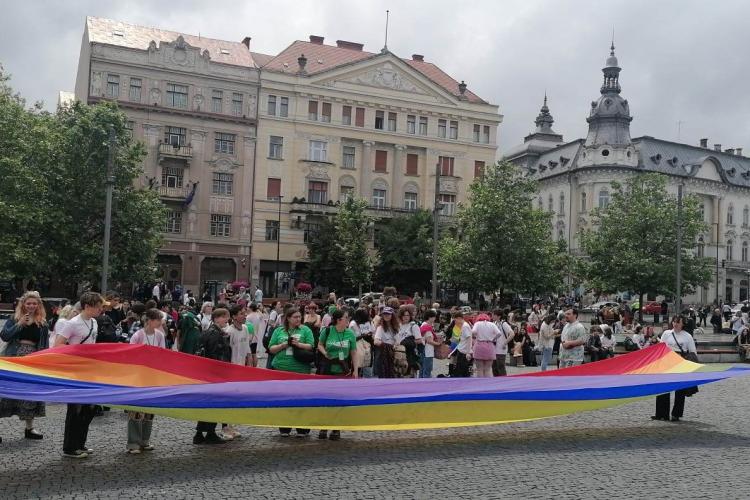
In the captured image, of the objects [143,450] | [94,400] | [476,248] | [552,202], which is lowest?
[143,450]

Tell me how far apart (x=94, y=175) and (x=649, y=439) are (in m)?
37.1

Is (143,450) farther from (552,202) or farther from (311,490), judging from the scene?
(552,202)

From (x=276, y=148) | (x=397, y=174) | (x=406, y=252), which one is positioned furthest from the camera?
(x=397, y=174)

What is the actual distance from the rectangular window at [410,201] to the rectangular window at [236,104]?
53.1 feet

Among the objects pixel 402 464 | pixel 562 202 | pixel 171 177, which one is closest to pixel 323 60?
pixel 171 177

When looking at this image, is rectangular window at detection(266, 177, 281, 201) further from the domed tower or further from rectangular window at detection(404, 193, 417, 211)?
the domed tower

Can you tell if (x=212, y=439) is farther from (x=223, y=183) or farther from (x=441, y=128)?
(x=441, y=128)

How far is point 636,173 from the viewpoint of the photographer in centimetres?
8900

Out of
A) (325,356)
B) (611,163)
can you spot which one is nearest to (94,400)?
(325,356)

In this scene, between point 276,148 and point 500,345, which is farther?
point 276,148

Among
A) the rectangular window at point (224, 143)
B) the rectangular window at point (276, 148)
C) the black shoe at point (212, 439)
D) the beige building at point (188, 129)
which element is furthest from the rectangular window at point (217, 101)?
the black shoe at point (212, 439)

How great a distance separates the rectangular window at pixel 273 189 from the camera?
213 ft

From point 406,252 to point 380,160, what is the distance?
1077 cm

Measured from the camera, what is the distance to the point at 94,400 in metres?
9.39
